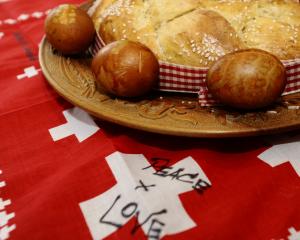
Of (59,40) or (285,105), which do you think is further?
(59,40)

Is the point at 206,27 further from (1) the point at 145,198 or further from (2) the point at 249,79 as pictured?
(1) the point at 145,198

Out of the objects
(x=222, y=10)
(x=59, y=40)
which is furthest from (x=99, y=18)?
(x=222, y=10)

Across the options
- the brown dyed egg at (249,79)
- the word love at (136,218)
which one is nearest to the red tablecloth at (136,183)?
the word love at (136,218)

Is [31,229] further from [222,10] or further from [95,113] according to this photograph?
[222,10]

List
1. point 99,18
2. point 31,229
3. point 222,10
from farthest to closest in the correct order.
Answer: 1. point 99,18
2. point 222,10
3. point 31,229

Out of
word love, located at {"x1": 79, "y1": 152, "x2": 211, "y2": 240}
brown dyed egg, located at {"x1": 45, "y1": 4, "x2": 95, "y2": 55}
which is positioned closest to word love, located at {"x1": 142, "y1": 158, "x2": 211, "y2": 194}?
word love, located at {"x1": 79, "y1": 152, "x2": 211, "y2": 240}

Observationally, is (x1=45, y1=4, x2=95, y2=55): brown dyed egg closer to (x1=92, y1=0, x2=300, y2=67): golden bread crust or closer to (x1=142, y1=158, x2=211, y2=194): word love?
(x1=92, y1=0, x2=300, y2=67): golden bread crust

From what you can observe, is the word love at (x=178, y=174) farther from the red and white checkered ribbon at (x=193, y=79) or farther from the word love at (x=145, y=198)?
the red and white checkered ribbon at (x=193, y=79)

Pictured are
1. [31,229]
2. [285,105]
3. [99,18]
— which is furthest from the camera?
[99,18]
